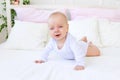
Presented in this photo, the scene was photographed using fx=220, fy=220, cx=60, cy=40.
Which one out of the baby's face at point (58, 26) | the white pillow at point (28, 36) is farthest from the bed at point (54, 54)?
the baby's face at point (58, 26)

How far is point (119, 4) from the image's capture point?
2.66 metres

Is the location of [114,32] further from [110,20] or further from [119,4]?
[119,4]

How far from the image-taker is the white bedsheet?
53.3 inches

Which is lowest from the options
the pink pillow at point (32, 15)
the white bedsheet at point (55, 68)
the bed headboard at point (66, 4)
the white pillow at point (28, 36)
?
the white bedsheet at point (55, 68)

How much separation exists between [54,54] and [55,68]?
40 centimetres

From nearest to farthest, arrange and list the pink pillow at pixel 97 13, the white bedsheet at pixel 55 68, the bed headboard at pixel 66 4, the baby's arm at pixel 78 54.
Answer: the white bedsheet at pixel 55 68, the baby's arm at pixel 78 54, the pink pillow at pixel 97 13, the bed headboard at pixel 66 4

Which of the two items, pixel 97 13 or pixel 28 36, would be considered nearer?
pixel 28 36

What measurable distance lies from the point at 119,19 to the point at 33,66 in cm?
125

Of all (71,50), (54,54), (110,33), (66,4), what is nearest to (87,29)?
(110,33)

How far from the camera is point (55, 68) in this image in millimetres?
1490

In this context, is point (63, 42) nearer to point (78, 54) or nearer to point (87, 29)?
point (78, 54)

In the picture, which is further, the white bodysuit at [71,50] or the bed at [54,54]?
the white bodysuit at [71,50]

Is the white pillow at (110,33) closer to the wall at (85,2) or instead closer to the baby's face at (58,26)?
the wall at (85,2)

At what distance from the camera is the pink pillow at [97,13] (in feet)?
7.77
